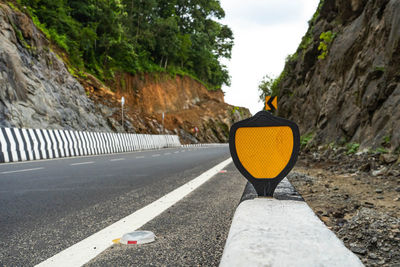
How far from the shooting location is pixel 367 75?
9281mm

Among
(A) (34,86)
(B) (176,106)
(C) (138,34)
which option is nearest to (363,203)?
(A) (34,86)

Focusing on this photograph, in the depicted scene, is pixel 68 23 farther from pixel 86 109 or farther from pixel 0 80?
pixel 0 80

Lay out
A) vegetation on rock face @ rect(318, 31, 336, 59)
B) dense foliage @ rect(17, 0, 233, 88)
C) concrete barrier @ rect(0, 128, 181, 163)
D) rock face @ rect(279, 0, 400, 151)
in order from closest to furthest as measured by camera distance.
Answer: rock face @ rect(279, 0, 400, 151), concrete barrier @ rect(0, 128, 181, 163), vegetation on rock face @ rect(318, 31, 336, 59), dense foliage @ rect(17, 0, 233, 88)

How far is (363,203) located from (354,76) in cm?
806

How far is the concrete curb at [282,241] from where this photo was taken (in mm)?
1152

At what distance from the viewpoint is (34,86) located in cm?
1803

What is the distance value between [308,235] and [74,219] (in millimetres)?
2320

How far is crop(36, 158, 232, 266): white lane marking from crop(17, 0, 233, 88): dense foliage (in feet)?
72.0

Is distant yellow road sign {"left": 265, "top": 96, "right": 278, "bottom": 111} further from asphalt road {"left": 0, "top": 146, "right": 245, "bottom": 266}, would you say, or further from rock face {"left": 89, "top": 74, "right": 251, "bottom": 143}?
rock face {"left": 89, "top": 74, "right": 251, "bottom": 143}

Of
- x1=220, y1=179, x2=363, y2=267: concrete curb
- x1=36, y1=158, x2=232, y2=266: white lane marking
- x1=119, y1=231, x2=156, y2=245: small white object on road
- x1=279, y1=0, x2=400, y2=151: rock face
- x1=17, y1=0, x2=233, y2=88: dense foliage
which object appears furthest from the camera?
x1=17, y1=0, x2=233, y2=88: dense foliage

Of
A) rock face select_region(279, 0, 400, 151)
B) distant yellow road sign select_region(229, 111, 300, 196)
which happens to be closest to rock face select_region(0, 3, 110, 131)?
rock face select_region(279, 0, 400, 151)

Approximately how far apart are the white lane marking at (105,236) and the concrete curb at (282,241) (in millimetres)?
1009

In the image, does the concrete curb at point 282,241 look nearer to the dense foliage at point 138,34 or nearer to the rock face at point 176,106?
the dense foliage at point 138,34

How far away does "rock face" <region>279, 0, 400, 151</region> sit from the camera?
7.65 m
